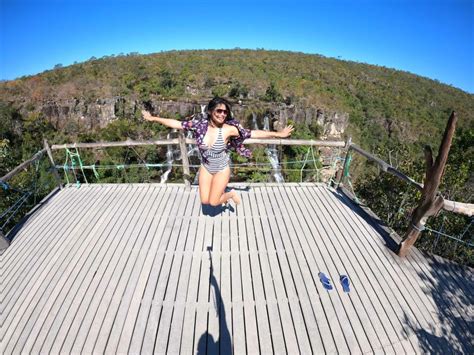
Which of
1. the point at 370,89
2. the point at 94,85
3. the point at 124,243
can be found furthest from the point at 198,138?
the point at 370,89

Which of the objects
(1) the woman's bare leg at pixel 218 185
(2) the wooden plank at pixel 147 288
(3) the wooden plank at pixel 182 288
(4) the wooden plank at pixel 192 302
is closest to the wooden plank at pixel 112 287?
(2) the wooden plank at pixel 147 288

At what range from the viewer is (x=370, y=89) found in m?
55.4

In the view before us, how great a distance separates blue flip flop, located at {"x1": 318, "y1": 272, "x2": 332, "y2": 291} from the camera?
296cm

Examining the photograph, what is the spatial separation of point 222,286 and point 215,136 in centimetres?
181

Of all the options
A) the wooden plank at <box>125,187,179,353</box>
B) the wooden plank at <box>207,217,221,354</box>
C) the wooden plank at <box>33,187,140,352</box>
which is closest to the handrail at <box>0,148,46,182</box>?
the wooden plank at <box>33,187,140,352</box>

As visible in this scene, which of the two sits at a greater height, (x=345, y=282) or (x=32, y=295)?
(x=345, y=282)

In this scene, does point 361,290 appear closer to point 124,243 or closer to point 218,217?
point 218,217

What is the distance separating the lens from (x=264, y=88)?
128ft

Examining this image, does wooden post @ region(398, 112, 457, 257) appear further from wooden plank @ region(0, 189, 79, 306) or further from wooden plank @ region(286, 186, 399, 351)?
wooden plank @ region(0, 189, 79, 306)

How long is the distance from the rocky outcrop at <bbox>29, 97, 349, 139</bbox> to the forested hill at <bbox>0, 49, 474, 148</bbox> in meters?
1.16

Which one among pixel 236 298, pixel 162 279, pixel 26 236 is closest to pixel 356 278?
pixel 236 298

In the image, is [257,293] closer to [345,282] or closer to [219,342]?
[219,342]

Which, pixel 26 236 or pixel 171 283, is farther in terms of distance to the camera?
pixel 26 236

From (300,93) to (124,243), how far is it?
40.2 m
